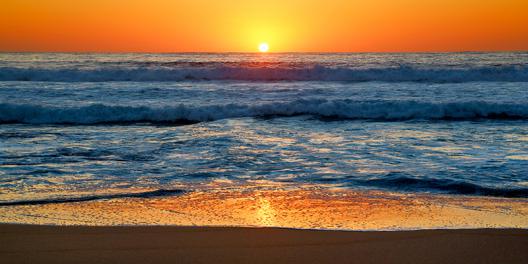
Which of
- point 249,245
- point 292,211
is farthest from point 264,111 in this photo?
point 249,245

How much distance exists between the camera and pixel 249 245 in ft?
11.9

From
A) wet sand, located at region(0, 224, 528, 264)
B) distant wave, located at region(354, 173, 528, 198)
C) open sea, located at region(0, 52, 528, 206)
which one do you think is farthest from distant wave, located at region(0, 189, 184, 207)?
distant wave, located at region(354, 173, 528, 198)

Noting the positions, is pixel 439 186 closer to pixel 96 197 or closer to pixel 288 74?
pixel 96 197

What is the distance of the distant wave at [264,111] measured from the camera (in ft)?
46.3

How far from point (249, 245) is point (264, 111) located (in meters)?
11.3

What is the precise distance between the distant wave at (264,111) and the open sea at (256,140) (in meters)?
0.04

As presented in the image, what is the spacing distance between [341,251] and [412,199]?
6.15 ft

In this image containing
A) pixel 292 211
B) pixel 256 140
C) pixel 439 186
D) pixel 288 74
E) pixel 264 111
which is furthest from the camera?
pixel 288 74

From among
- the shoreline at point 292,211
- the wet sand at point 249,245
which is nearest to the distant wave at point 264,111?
the shoreline at point 292,211

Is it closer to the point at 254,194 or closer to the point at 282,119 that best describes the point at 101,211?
the point at 254,194

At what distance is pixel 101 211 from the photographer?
463 cm

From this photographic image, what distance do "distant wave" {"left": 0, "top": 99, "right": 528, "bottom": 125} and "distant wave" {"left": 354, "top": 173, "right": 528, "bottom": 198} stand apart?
7959mm

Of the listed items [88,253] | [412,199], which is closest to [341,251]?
[88,253]

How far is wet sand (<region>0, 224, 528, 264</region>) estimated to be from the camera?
11.0ft
